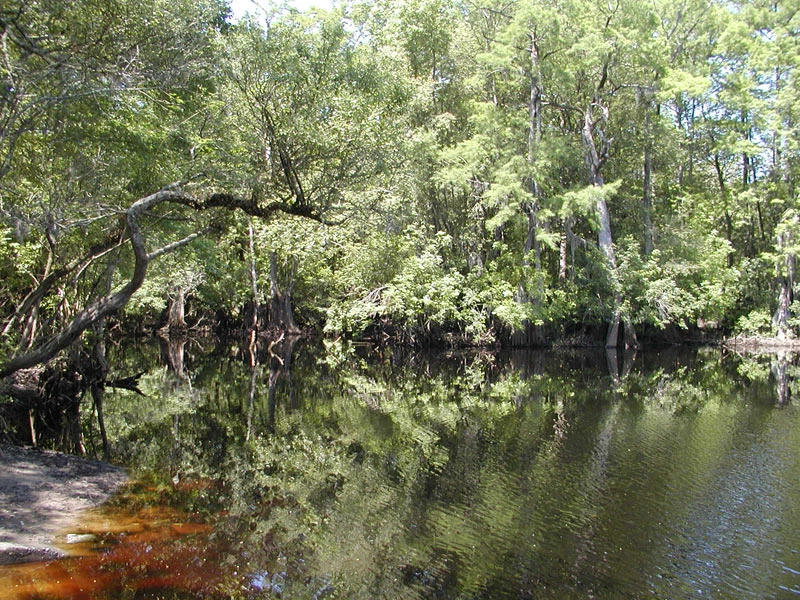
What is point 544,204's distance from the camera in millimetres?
25875

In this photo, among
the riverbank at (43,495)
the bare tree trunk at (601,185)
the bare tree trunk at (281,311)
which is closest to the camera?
the riverbank at (43,495)

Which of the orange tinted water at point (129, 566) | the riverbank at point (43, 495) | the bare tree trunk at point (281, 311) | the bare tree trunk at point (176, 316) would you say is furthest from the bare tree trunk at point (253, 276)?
the orange tinted water at point (129, 566)

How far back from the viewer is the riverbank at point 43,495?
5965 mm

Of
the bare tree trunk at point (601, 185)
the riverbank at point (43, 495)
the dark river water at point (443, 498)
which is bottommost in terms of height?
the dark river water at point (443, 498)

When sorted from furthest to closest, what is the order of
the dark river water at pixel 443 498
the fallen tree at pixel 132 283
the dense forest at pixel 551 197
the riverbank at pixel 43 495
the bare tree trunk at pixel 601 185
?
the bare tree trunk at pixel 601 185, the dense forest at pixel 551 197, the fallen tree at pixel 132 283, the riverbank at pixel 43 495, the dark river water at pixel 443 498

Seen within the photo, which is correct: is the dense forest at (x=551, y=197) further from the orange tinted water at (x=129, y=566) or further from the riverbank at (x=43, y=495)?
the orange tinted water at (x=129, y=566)

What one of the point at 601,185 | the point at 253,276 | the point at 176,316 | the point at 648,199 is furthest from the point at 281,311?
the point at 648,199

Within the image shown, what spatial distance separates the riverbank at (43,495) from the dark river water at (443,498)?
294mm

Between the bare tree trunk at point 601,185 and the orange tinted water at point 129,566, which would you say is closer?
the orange tinted water at point 129,566

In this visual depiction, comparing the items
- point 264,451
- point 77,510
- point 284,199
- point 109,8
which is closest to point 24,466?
point 77,510

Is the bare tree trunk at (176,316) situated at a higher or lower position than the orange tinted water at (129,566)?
higher

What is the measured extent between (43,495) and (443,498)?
4799mm

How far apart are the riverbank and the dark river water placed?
29cm

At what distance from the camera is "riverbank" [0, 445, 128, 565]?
5965mm
